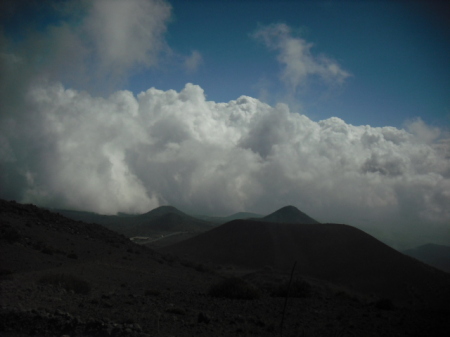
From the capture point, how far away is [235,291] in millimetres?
16906

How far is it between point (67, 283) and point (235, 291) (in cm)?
837

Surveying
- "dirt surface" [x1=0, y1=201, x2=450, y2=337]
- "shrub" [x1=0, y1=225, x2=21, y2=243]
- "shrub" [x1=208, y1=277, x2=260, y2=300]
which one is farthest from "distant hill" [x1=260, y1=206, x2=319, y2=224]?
"shrub" [x1=208, y1=277, x2=260, y2=300]

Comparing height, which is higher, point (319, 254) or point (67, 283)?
point (319, 254)

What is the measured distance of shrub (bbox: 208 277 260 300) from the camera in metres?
16.7

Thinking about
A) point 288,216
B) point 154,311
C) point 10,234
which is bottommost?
point 154,311

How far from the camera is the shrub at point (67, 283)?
15.5m

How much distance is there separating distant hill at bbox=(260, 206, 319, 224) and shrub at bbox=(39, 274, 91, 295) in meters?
119

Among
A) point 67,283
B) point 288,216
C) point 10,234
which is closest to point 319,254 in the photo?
point 10,234

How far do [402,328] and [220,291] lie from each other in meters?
8.52

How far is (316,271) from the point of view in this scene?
46.5 meters

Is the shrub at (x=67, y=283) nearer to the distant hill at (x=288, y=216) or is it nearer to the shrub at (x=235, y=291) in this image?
the shrub at (x=235, y=291)

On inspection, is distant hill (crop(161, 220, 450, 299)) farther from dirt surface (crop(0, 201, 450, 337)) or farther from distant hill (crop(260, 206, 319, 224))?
distant hill (crop(260, 206, 319, 224))

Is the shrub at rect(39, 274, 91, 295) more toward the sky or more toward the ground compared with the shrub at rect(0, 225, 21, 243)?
more toward the ground

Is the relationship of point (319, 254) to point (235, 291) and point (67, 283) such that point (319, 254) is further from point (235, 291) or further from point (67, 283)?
point (67, 283)
